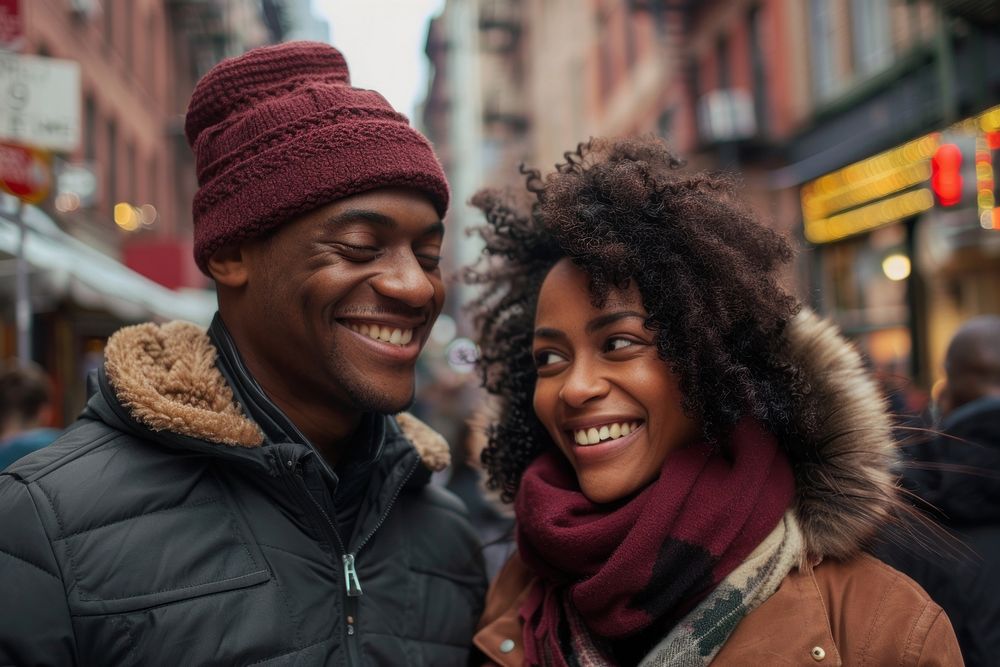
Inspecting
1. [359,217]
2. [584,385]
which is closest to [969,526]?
[584,385]

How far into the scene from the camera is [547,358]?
2.54 m

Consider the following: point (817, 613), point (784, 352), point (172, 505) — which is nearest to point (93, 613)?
point (172, 505)

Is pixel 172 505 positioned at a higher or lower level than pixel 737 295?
lower

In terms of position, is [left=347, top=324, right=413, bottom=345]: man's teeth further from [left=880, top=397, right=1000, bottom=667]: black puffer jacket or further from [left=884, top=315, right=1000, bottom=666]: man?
[left=880, top=397, right=1000, bottom=667]: black puffer jacket

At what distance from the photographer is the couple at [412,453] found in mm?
2100

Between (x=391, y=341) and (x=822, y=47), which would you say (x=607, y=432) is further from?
(x=822, y=47)

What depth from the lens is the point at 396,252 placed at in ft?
7.70

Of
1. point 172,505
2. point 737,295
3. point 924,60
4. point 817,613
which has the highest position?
point 924,60

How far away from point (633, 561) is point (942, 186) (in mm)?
8308

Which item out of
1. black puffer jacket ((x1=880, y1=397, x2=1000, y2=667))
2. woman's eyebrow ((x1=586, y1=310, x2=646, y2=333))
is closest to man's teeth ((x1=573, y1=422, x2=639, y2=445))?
woman's eyebrow ((x1=586, y1=310, x2=646, y2=333))

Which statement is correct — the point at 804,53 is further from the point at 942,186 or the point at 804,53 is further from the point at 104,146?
the point at 104,146

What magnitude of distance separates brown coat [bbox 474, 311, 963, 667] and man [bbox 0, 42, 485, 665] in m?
0.50

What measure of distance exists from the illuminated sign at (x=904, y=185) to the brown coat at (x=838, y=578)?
287 inches

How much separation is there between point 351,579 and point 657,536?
0.73 metres
